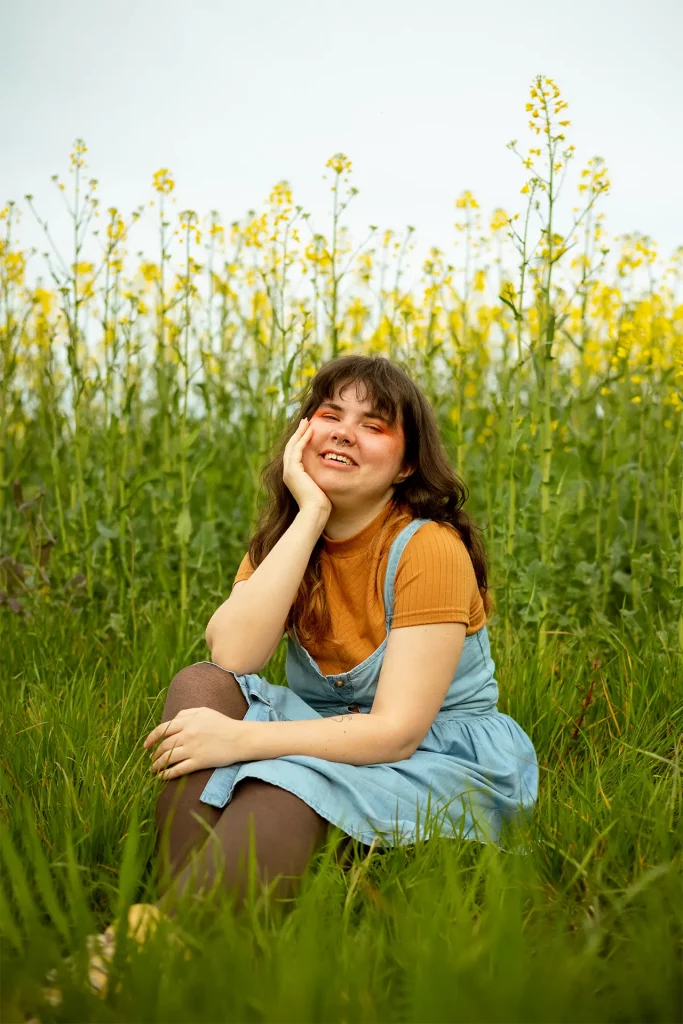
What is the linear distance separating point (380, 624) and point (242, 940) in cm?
88

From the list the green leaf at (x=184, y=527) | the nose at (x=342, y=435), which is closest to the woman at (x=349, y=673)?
the nose at (x=342, y=435)

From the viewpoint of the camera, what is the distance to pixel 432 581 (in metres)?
2.05

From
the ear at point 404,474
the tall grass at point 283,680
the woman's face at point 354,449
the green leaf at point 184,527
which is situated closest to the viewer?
the tall grass at point 283,680

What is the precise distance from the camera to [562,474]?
125 inches

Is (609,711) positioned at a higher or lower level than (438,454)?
lower

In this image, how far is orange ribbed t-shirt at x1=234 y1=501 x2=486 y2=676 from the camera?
2.04 m

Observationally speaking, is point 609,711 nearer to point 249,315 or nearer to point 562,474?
point 562,474

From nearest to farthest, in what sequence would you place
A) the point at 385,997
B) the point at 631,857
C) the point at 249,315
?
1. the point at 385,997
2. the point at 631,857
3. the point at 249,315

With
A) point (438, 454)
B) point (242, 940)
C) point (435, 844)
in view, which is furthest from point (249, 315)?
point (242, 940)

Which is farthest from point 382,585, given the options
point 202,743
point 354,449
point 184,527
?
point 184,527

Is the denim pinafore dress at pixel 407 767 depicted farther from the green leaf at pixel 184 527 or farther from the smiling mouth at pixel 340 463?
the green leaf at pixel 184 527

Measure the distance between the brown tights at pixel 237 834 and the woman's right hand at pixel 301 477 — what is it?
0.63m

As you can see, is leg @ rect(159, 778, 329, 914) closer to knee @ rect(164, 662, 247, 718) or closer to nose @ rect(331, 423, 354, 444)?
knee @ rect(164, 662, 247, 718)

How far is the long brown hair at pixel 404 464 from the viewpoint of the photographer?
2.25m
